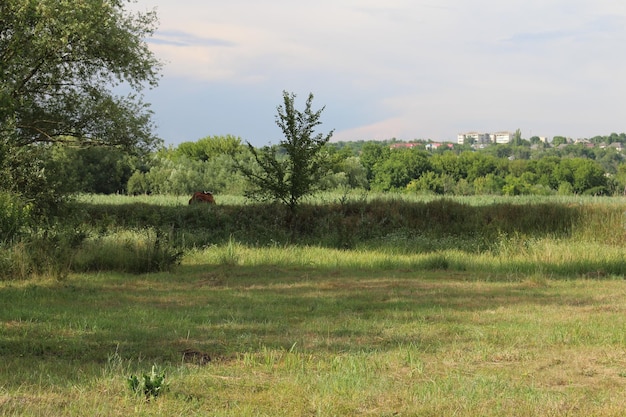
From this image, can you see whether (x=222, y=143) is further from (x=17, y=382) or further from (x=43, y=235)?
(x=17, y=382)

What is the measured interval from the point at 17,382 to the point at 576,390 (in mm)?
4729

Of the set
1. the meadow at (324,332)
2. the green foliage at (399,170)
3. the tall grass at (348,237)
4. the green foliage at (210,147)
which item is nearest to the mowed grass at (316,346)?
the meadow at (324,332)

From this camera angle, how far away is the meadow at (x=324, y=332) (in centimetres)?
522

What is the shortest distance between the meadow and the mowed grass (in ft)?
0.09

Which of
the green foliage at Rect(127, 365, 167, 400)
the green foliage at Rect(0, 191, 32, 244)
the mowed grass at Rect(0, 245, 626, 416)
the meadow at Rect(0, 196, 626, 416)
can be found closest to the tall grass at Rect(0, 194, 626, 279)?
the meadow at Rect(0, 196, 626, 416)

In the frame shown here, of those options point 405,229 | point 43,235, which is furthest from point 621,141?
point 43,235

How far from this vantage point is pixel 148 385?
17.1ft

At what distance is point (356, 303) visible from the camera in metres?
11.0

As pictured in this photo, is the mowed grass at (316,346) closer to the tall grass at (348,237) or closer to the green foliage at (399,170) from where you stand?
the tall grass at (348,237)

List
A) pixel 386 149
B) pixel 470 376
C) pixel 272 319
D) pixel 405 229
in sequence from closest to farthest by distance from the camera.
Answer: pixel 470 376 < pixel 272 319 < pixel 405 229 < pixel 386 149

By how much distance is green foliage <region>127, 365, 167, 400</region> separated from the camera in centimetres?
517

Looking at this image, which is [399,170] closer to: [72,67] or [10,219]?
[72,67]

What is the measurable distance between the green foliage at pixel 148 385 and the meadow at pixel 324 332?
55mm

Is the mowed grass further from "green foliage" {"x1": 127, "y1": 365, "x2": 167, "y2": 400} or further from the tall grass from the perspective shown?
the tall grass
